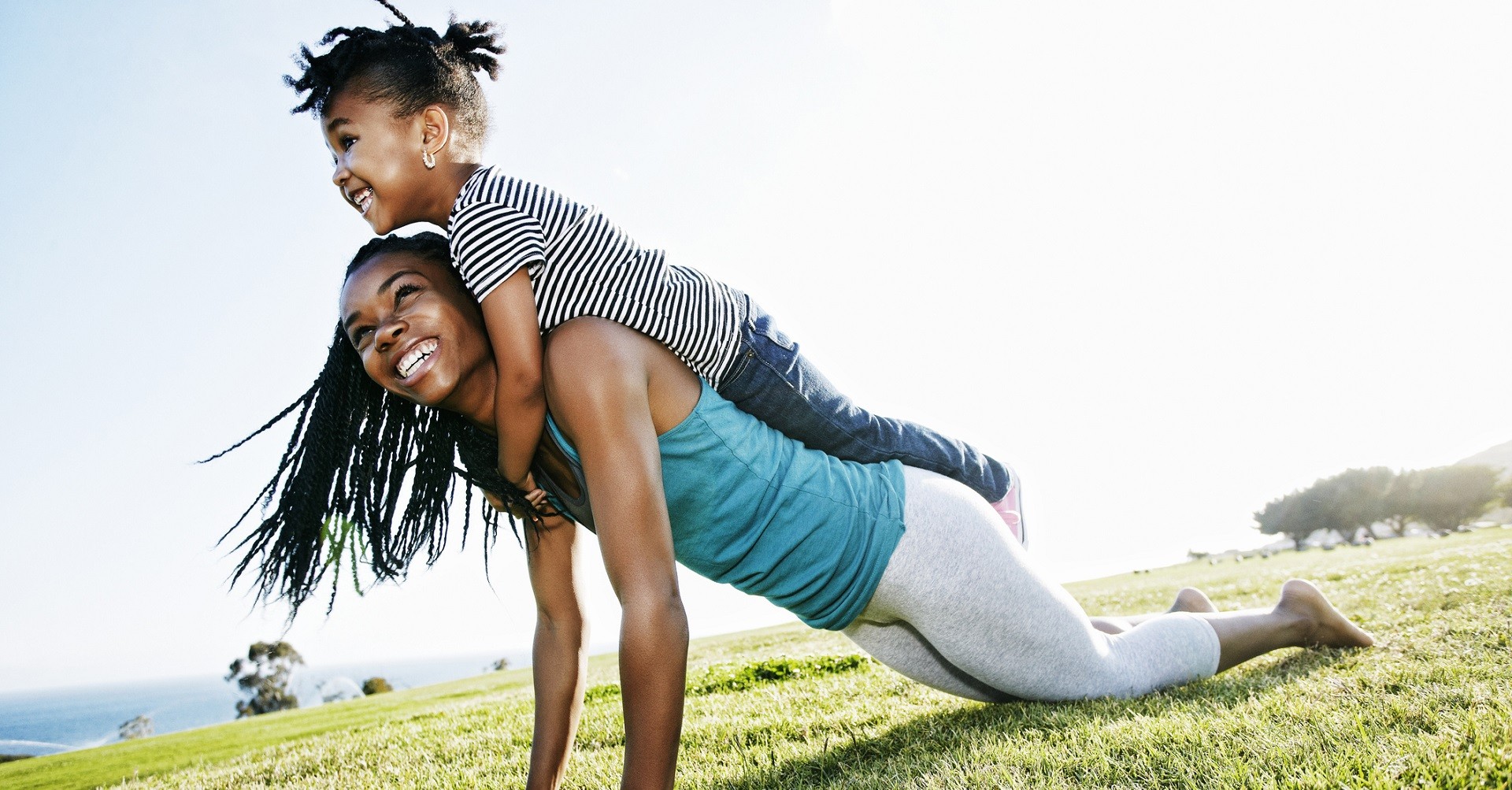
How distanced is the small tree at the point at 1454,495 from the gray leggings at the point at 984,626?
189 feet

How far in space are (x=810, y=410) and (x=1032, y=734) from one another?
140cm

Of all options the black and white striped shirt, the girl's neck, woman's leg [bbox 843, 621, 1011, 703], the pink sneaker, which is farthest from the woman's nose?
the pink sneaker

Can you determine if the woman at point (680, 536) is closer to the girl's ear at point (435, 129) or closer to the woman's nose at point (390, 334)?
the woman's nose at point (390, 334)

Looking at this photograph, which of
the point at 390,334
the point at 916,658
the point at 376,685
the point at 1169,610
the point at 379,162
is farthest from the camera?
the point at 376,685

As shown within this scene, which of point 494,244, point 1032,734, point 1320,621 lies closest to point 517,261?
point 494,244

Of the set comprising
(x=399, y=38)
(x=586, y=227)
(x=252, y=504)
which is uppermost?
(x=399, y=38)

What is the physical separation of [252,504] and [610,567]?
2052 mm

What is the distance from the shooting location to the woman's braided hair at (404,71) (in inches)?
121

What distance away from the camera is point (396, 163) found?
9.72 feet

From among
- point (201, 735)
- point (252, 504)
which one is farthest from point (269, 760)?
point (201, 735)

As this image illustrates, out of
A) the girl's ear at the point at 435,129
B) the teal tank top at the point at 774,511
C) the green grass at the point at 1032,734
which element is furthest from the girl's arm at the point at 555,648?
the girl's ear at the point at 435,129

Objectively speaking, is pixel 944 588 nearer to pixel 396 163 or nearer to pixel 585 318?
pixel 585 318

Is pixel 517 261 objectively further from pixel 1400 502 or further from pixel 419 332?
pixel 1400 502

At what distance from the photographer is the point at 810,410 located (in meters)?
3.15
